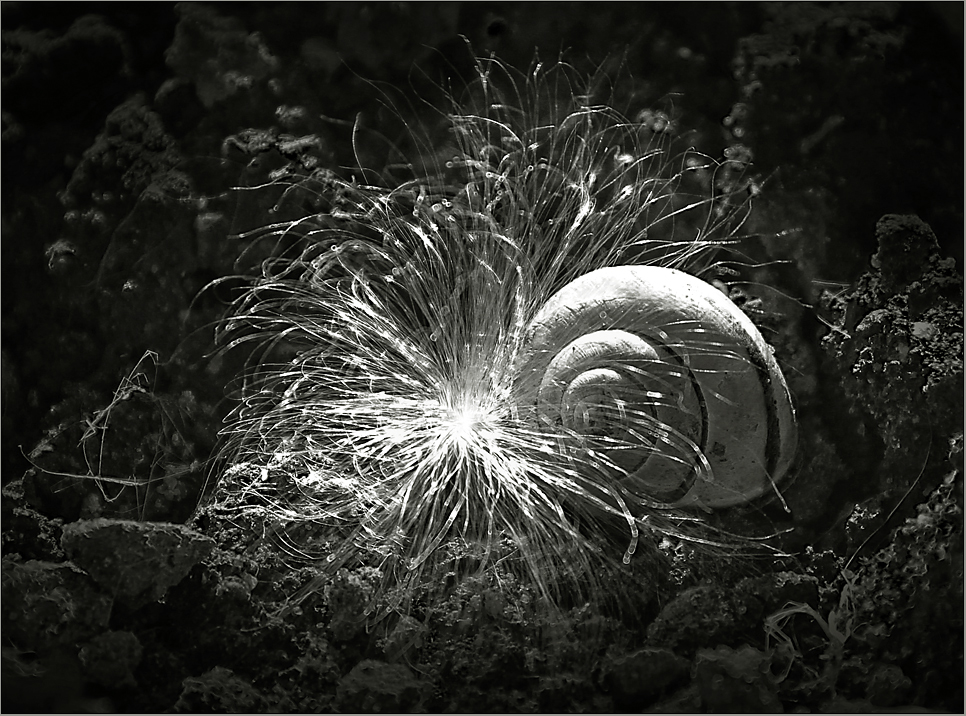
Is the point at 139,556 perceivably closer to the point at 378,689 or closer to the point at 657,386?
the point at 378,689

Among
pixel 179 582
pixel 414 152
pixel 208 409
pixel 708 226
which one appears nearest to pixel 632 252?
pixel 708 226

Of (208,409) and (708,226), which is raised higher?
(708,226)

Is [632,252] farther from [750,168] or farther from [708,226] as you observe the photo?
[750,168]

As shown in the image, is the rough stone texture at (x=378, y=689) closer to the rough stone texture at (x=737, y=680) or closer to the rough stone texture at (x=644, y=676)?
the rough stone texture at (x=644, y=676)

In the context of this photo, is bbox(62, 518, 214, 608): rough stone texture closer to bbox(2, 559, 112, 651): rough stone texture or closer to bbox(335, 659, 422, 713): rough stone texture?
bbox(2, 559, 112, 651): rough stone texture

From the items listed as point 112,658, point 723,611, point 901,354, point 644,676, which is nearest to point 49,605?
point 112,658

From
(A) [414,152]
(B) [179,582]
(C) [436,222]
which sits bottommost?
(B) [179,582]
